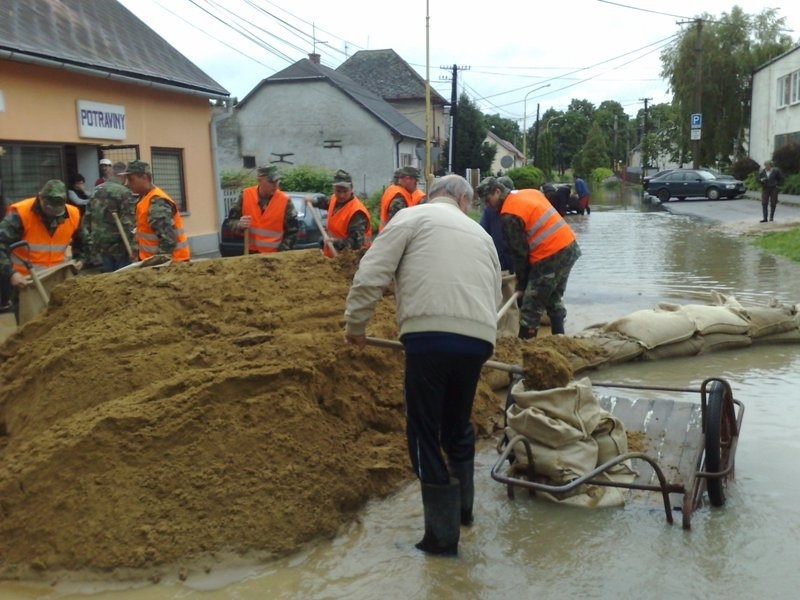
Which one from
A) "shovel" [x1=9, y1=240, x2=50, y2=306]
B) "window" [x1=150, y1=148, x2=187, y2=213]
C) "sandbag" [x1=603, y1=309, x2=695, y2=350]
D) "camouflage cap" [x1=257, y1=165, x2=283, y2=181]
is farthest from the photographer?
"window" [x1=150, y1=148, x2=187, y2=213]

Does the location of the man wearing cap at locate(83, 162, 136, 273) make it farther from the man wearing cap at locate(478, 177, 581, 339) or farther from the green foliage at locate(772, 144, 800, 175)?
the green foliage at locate(772, 144, 800, 175)

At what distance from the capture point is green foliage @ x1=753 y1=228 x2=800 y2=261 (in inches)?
619

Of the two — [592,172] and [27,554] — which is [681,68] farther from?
[27,554]

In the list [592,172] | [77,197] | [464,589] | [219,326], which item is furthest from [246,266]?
[592,172]

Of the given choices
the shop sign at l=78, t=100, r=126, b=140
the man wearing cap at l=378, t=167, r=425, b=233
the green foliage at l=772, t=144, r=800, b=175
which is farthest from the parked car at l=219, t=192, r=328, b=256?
the green foliage at l=772, t=144, r=800, b=175

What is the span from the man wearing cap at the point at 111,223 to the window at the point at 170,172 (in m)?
8.76

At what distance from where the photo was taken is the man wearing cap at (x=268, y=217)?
7844 mm

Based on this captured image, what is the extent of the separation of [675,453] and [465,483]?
1333 millimetres

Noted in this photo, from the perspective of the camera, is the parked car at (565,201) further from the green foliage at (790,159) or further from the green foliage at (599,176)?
the green foliage at (599,176)

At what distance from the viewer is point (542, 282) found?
754cm

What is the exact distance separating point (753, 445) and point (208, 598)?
3518 millimetres

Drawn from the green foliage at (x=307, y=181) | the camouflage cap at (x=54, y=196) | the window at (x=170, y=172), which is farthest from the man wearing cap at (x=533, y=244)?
the green foliage at (x=307, y=181)

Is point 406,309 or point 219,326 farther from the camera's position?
point 219,326

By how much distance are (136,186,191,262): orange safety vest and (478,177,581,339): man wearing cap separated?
8.58ft
